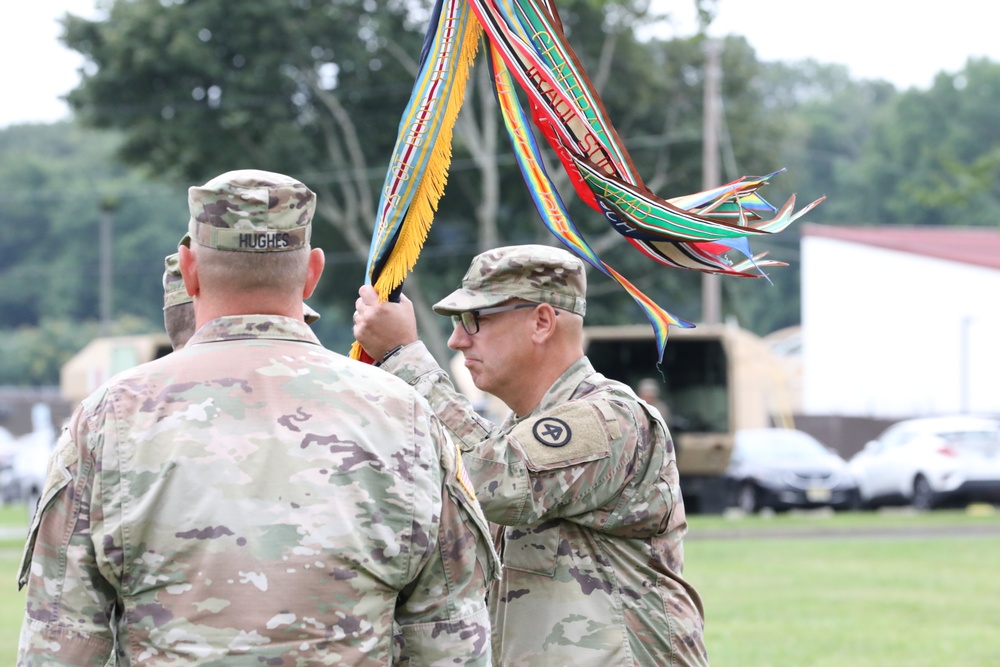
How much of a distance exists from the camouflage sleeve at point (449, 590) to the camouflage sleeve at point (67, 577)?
1.91 ft

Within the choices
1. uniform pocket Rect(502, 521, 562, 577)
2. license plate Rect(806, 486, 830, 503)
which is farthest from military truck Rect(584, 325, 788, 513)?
uniform pocket Rect(502, 521, 562, 577)

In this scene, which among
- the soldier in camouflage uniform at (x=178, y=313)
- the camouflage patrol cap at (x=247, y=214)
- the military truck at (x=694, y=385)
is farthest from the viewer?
the military truck at (x=694, y=385)

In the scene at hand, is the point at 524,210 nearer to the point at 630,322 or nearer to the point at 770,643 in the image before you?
the point at 630,322

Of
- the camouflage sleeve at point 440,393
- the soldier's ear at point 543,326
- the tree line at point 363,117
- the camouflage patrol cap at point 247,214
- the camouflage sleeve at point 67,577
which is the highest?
the tree line at point 363,117

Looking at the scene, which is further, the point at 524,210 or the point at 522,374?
the point at 524,210

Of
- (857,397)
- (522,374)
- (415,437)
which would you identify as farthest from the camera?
(857,397)

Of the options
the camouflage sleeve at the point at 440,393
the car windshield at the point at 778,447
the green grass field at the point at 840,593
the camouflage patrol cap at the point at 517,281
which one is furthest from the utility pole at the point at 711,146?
the camouflage sleeve at the point at 440,393

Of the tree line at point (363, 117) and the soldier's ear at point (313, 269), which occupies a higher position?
the tree line at point (363, 117)

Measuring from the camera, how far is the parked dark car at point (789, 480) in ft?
78.8

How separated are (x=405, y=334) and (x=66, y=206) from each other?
81007 millimetres

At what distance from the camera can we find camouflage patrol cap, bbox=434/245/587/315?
390 cm

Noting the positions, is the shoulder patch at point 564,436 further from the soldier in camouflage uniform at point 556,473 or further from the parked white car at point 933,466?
the parked white car at point 933,466

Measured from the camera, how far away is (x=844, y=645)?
1029 centimetres

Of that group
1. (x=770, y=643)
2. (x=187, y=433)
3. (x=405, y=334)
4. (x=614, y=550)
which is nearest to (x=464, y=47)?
(x=405, y=334)
